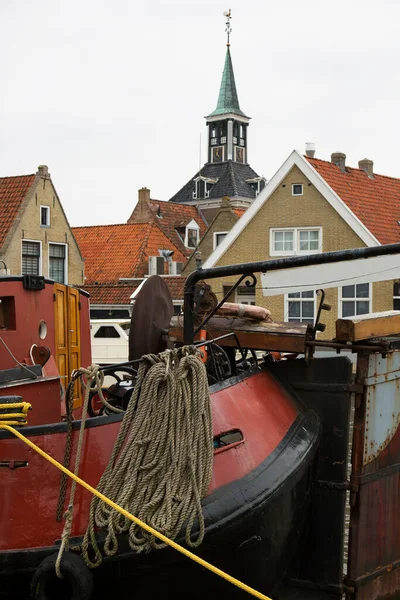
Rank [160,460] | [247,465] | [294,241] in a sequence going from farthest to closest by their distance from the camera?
[294,241] < [247,465] < [160,460]

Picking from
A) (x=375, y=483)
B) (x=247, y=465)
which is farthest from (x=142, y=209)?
(x=247, y=465)

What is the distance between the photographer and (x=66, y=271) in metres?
30.1

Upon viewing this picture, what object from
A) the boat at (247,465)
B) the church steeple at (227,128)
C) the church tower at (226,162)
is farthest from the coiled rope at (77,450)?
the church steeple at (227,128)

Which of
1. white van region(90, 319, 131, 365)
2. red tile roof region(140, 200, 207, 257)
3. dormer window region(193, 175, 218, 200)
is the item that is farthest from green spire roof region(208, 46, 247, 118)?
white van region(90, 319, 131, 365)

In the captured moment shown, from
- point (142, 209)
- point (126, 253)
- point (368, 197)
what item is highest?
point (142, 209)

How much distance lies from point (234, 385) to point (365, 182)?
2452 centimetres

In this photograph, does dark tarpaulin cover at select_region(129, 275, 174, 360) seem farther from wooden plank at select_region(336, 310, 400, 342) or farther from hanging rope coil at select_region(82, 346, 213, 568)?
wooden plank at select_region(336, 310, 400, 342)

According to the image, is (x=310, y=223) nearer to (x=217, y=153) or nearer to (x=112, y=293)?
(x=112, y=293)

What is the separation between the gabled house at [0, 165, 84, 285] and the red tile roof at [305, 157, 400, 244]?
8.55m

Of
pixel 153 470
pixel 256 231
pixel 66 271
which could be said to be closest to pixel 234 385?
pixel 153 470

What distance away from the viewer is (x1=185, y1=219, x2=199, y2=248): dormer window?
43625 millimetres

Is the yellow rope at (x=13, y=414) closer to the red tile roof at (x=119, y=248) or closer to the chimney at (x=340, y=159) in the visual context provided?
the chimney at (x=340, y=159)

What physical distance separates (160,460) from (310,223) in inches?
911

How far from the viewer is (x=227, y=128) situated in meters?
74.2
